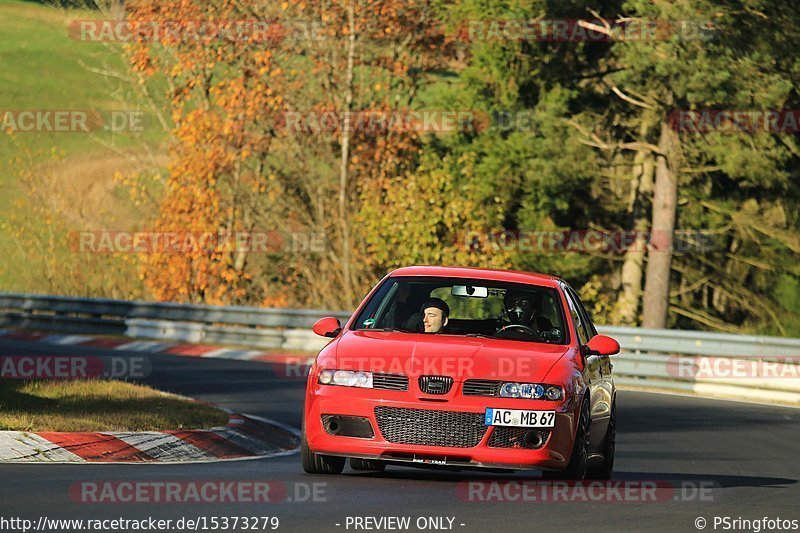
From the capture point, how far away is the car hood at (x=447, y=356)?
10828 mm

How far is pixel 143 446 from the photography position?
13188 millimetres

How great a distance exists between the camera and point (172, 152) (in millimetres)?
39438

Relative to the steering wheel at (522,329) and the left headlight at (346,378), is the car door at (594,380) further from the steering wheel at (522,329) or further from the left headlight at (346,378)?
the left headlight at (346,378)

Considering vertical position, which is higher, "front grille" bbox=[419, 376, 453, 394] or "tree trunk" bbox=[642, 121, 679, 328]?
"front grille" bbox=[419, 376, 453, 394]

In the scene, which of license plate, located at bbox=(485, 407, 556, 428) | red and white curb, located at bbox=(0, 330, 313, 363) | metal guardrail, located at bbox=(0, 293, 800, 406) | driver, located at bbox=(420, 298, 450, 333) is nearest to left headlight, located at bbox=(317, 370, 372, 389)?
license plate, located at bbox=(485, 407, 556, 428)

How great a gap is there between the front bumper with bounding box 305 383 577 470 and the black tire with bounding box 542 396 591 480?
122mm

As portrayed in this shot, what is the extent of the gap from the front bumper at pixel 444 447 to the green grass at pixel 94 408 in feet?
10.8

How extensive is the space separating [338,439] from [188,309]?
21.0 meters

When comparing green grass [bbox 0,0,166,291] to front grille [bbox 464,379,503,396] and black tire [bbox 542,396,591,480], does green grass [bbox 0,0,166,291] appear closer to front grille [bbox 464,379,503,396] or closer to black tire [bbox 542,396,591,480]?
black tire [bbox 542,396,591,480]

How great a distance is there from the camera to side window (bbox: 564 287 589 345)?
40.0ft

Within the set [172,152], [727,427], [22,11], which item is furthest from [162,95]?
[22,11]

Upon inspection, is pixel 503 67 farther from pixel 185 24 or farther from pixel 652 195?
pixel 185 24

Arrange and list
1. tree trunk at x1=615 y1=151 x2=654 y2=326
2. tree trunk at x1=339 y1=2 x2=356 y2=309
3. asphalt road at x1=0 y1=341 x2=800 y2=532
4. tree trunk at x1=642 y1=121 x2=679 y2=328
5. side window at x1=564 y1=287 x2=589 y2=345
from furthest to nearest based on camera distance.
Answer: tree trunk at x1=615 y1=151 x2=654 y2=326, tree trunk at x1=339 y1=2 x2=356 y2=309, tree trunk at x1=642 y1=121 x2=679 y2=328, side window at x1=564 y1=287 x2=589 y2=345, asphalt road at x1=0 y1=341 x2=800 y2=532

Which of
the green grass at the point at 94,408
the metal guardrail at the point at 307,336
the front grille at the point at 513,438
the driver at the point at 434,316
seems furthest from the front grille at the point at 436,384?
the metal guardrail at the point at 307,336
